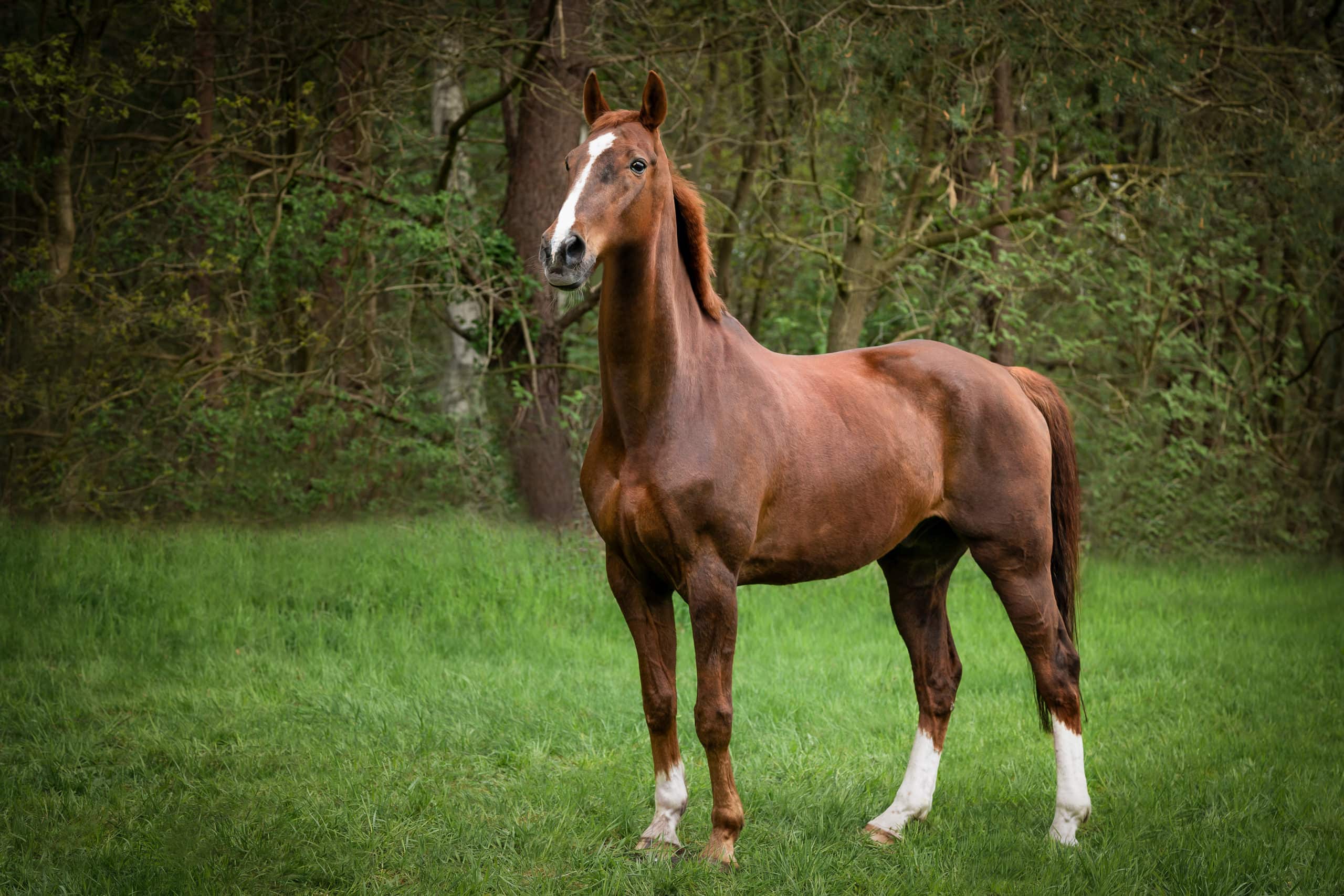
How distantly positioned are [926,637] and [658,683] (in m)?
1.34

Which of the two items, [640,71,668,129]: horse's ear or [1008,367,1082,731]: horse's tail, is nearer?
[640,71,668,129]: horse's ear

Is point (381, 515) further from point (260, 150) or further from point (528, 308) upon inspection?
point (260, 150)

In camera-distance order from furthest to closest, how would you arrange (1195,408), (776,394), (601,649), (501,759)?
(1195,408) < (601,649) < (501,759) < (776,394)

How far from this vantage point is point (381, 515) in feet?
31.3

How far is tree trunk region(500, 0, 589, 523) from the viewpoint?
961cm

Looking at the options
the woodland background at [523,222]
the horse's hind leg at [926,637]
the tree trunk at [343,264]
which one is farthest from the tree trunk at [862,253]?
the horse's hind leg at [926,637]

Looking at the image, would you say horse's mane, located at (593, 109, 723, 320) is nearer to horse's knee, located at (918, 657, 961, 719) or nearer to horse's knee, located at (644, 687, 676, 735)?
horse's knee, located at (644, 687, 676, 735)

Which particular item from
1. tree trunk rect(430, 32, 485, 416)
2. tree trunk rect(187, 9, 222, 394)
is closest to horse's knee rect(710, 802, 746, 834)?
tree trunk rect(430, 32, 485, 416)

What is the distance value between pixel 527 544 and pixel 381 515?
150 centimetres

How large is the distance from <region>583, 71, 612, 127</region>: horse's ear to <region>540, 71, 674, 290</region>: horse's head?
0.07 ft

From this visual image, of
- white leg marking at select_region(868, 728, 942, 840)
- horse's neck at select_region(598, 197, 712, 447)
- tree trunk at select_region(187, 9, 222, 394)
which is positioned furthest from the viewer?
tree trunk at select_region(187, 9, 222, 394)

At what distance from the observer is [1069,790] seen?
4418mm

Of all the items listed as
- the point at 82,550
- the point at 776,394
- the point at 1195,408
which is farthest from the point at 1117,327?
the point at 82,550

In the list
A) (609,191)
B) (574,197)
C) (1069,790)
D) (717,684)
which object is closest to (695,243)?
(609,191)
